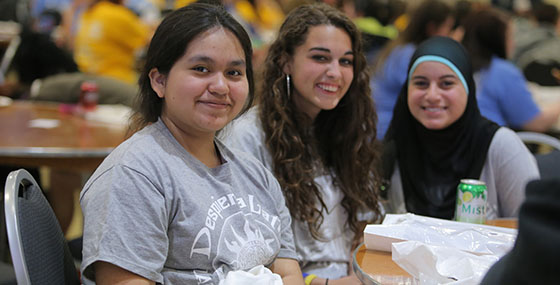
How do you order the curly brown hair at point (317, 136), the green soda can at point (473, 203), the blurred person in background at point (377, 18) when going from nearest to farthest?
the green soda can at point (473, 203) < the curly brown hair at point (317, 136) < the blurred person in background at point (377, 18)

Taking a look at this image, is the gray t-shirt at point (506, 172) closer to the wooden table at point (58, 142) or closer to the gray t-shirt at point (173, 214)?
the gray t-shirt at point (173, 214)

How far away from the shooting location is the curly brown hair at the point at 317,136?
1.92 metres

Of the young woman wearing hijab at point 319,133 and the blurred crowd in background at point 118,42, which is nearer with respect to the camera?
the young woman wearing hijab at point 319,133

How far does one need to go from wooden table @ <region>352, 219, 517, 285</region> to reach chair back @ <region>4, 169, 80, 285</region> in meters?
0.71

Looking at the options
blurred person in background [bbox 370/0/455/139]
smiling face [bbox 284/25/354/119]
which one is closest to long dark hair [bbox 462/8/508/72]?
blurred person in background [bbox 370/0/455/139]

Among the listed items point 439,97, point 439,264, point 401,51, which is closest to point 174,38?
point 439,264

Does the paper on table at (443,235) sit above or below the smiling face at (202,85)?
below

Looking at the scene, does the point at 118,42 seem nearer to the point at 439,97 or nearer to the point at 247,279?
the point at 439,97

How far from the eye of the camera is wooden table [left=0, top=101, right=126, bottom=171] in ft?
7.88

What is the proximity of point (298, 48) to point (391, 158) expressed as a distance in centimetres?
62

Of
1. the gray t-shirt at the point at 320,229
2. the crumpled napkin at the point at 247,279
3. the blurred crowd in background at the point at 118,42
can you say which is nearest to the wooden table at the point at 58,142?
the blurred crowd in background at the point at 118,42

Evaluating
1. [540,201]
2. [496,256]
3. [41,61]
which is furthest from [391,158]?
[41,61]

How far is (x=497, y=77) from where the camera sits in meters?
3.30

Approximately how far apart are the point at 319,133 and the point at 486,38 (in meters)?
1.74
